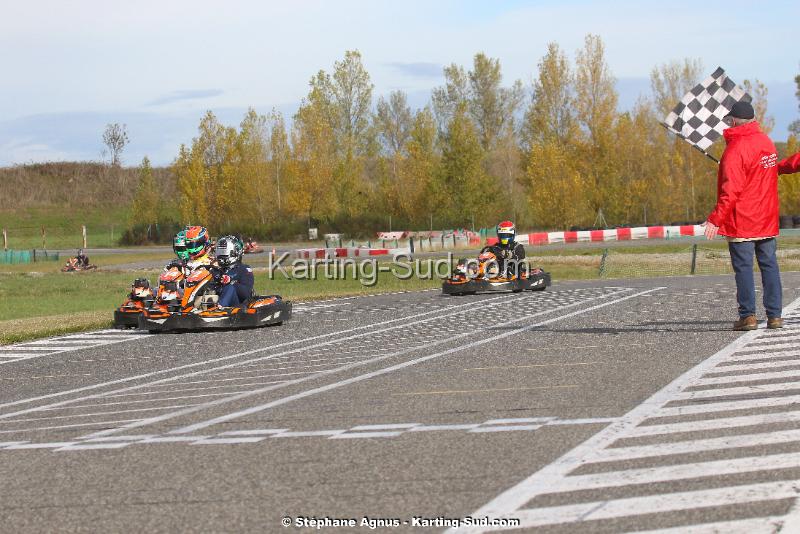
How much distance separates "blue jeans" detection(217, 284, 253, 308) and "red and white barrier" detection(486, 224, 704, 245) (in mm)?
31533

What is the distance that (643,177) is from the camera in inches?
2219

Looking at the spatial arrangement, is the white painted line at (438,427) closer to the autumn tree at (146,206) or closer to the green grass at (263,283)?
the green grass at (263,283)

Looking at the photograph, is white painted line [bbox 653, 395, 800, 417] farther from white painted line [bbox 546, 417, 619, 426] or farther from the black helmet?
the black helmet

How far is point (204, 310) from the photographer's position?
14758 mm

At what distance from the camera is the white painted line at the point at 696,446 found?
5.31m

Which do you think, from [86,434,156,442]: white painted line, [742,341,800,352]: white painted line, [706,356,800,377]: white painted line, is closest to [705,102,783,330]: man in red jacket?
[742,341,800,352]: white painted line

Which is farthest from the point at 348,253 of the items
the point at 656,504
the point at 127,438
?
the point at 656,504

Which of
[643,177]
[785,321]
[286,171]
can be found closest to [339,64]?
[286,171]

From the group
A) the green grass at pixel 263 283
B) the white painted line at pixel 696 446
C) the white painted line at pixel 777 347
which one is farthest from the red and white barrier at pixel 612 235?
the white painted line at pixel 696 446

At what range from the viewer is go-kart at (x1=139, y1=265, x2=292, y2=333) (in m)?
14.5

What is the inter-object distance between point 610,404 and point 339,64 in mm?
72060

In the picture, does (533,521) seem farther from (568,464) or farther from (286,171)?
(286,171)

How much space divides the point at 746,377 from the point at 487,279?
12866 mm

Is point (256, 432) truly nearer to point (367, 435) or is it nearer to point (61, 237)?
point (367, 435)
